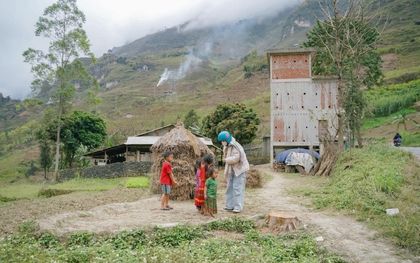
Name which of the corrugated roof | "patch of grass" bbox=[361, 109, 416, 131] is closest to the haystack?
the corrugated roof

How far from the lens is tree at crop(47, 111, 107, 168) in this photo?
34.4m

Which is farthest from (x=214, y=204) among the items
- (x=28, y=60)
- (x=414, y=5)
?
(x=414, y=5)

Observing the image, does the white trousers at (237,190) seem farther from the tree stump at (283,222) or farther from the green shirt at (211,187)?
the tree stump at (283,222)

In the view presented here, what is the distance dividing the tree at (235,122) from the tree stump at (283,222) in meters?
24.8

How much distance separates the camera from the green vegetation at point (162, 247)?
4.61 m

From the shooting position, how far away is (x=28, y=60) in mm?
26109

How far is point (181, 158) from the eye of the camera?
10375mm

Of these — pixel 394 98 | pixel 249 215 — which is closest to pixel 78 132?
pixel 249 215

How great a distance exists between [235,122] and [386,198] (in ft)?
79.5

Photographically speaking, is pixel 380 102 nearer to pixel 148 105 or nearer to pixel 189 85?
pixel 148 105

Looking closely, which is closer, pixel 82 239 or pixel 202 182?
pixel 82 239

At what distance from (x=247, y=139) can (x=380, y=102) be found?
56.7 feet

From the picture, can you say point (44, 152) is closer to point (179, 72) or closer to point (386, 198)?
point (386, 198)

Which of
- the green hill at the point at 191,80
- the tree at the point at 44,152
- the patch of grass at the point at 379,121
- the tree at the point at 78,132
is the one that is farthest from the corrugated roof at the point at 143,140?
the patch of grass at the point at 379,121
